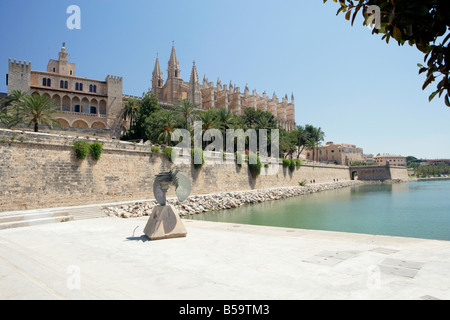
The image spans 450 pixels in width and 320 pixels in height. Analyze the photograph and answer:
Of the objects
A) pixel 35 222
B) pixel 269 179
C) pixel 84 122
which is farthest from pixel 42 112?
pixel 269 179

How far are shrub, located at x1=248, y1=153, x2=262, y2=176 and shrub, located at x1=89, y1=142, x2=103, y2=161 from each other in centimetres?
1674

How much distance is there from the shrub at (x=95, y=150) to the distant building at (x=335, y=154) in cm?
8576

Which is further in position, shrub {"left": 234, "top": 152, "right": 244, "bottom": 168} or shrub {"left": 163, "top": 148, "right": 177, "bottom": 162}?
shrub {"left": 234, "top": 152, "right": 244, "bottom": 168}

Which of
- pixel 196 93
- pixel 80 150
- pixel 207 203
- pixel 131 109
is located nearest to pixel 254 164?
pixel 207 203

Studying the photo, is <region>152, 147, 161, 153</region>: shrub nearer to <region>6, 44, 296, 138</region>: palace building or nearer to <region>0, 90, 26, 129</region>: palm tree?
<region>0, 90, 26, 129</region>: palm tree

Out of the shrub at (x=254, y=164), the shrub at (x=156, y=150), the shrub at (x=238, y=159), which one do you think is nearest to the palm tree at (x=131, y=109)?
the shrub at (x=238, y=159)

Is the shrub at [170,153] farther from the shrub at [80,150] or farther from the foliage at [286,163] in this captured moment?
the foliage at [286,163]

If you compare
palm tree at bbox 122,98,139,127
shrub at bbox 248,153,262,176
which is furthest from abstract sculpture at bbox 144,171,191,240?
palm tree at bbox 122,98,139,127

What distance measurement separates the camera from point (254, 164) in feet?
102

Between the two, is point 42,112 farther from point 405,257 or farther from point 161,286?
point 405,257

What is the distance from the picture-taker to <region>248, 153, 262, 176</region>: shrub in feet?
102

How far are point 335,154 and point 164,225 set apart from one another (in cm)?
9888

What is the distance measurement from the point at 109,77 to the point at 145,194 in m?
29.8
